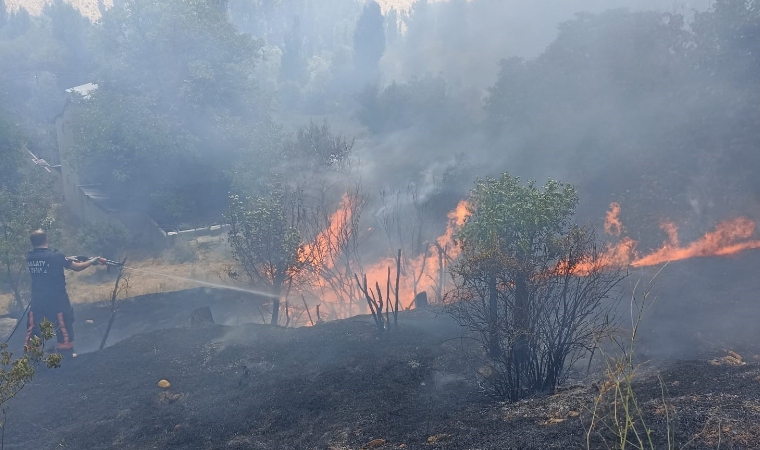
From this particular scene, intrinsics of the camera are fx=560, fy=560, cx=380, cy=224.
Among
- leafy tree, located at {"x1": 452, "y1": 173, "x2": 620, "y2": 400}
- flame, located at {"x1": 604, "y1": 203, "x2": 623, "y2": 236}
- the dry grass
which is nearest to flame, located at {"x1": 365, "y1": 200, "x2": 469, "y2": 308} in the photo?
the dry grass

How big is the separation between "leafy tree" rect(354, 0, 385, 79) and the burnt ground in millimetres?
44142

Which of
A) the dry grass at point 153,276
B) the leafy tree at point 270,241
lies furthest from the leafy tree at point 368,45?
the leafy tree at point 270,241

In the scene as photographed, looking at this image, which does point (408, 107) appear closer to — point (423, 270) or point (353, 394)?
point (423, 270)

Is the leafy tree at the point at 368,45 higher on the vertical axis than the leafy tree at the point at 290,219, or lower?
higher

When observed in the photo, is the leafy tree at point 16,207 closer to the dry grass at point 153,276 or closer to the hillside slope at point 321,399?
the dry grass at point 153,276

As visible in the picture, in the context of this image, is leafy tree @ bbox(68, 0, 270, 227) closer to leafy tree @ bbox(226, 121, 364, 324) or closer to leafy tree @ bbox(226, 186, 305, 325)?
leafy tree @ bbox(226, 121, 364, 324)

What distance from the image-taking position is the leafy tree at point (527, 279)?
28.0 ft

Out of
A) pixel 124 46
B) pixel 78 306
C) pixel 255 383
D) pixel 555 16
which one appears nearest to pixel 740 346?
pixel 255 383

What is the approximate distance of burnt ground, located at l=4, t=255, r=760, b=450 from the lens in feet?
22.1

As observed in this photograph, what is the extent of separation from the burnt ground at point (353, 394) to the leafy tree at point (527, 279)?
63 cm

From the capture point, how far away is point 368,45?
55.2 m

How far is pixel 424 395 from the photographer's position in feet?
30.7

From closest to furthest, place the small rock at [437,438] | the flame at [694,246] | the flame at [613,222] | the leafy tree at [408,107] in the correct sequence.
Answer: the small rock at [437,438] < the flame at [694,246] < the flame at [613,222] < the leafy tree at [408,107]

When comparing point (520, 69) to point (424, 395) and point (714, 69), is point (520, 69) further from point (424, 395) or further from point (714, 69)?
point (424, 395)
